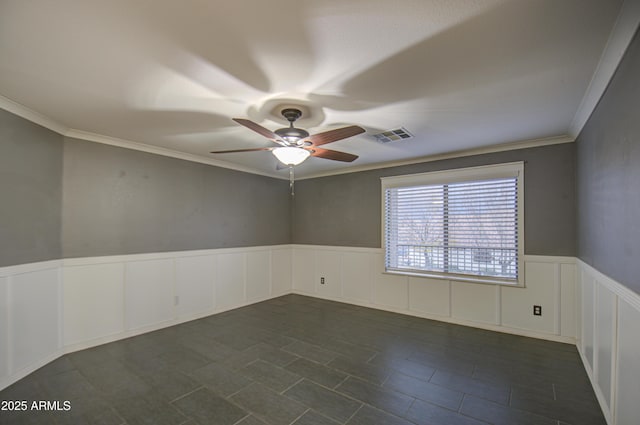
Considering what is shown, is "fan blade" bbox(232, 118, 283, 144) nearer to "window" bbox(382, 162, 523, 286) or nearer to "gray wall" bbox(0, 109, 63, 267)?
"gray wall" bbox(0, 109, 63, 267)

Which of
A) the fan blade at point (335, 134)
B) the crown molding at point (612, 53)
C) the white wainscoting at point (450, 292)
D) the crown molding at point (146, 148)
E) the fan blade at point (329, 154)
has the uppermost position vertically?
the crown molding at point (612, 53)

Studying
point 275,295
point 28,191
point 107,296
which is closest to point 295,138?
point 28,191

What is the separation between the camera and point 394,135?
131 inches

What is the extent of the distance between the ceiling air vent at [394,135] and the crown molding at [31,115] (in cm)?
338

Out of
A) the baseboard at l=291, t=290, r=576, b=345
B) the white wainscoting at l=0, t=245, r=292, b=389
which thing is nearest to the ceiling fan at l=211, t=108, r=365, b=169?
the white wainscoting at l=0, t=245, r=292, b=389

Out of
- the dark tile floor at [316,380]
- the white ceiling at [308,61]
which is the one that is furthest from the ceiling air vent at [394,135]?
the dark tile floor at [316,380]

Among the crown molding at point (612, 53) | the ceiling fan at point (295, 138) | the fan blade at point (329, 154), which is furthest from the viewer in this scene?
the fan blade at point (329, 154)

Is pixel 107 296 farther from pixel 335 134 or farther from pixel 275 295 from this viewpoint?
pixel 335 134

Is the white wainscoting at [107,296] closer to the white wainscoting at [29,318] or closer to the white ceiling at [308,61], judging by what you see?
the white wainscoting at [29,318]

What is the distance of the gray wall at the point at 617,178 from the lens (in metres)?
1.55

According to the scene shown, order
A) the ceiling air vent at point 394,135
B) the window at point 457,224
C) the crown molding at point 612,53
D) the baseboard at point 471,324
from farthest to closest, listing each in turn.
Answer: the window at point 457,224
the baseboard at point 471,324
the ceiling air vent at point 394,135
the crown molding at point 612,53

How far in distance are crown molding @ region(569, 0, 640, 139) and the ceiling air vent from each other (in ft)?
4.88

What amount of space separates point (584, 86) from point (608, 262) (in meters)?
1.31

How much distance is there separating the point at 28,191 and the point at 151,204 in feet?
4.15
